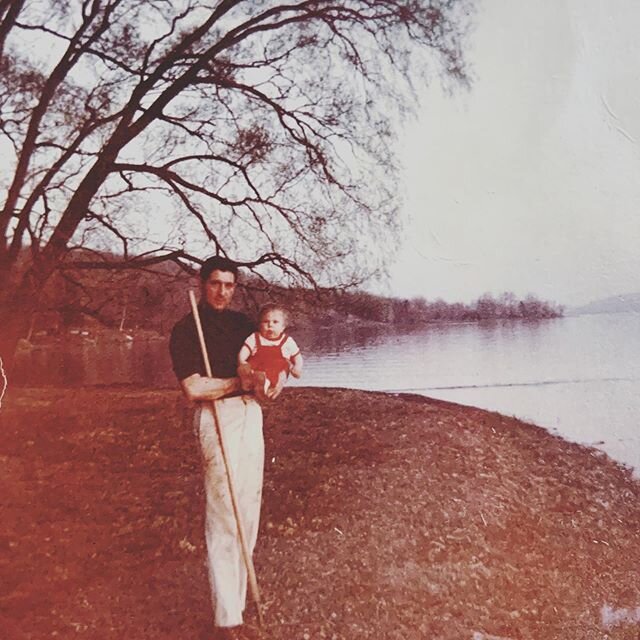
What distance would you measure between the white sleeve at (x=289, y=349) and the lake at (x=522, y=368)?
0.84ft

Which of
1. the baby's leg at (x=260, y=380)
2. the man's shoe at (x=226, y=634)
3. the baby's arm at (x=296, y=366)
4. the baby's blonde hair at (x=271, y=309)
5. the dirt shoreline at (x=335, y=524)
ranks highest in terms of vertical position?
the baby's blonde hair at (x=271, y=309)

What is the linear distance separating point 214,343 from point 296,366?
0.28 m

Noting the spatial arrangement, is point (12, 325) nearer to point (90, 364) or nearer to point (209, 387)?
point (90, 364)

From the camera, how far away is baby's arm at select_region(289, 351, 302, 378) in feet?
7.39

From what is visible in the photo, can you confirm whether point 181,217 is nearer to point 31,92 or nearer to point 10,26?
point 31,92

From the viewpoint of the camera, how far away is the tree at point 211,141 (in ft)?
8.30

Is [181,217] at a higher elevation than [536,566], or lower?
higher

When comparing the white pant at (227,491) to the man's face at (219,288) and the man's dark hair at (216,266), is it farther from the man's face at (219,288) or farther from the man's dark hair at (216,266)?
the man's dark hair at (216,266)

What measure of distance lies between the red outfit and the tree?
39 cm

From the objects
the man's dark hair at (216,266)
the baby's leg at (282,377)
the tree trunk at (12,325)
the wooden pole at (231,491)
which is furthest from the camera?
the tree trunk at (12,325)

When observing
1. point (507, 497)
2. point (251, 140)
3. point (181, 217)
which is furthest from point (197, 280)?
point (507, 497)

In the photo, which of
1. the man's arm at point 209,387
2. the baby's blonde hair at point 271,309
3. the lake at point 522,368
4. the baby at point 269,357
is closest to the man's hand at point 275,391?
the baby at point 269,357

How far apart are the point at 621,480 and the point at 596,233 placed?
0.99 metres

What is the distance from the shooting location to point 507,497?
8.19ft
